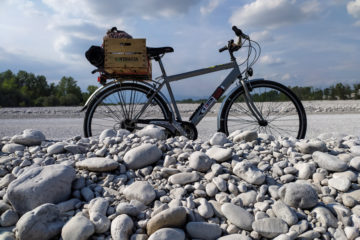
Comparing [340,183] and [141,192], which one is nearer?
[141,192]

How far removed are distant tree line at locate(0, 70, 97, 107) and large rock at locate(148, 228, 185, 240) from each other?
12401mm

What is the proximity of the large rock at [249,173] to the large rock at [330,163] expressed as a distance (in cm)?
59

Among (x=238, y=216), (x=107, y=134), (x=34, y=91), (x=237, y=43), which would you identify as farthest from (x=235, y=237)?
(x=34, y=91)

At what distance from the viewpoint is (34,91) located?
65.6 ft

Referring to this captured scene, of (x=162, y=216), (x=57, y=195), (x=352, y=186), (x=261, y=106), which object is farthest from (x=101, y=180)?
(x=261, y=106)

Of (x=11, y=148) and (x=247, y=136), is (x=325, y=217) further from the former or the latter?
(x=11, y=148)

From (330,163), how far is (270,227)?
99 cm

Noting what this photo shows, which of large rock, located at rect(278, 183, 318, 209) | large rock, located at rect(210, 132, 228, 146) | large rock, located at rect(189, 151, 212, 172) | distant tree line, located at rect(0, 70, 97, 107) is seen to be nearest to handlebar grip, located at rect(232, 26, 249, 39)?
large rock, located at rect(210, 132, 228, 146)

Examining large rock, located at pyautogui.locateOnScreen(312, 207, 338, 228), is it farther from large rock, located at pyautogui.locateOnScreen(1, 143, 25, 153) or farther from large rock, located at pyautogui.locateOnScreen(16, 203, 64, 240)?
large rock, located at pyautogui.locateOnScreen(1, 143, 25, 153)

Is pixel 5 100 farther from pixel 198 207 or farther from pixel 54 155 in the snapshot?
pixel 198 207

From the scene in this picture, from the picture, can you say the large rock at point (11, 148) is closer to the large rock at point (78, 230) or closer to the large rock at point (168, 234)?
the large rock at point (78, 230)

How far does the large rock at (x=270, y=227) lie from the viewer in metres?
1.79

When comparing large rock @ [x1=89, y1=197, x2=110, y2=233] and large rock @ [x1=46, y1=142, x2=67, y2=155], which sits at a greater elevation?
large rock @ [x1=46, y1=142, x2=67, y2=155]

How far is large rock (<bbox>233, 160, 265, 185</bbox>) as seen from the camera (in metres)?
2.24
